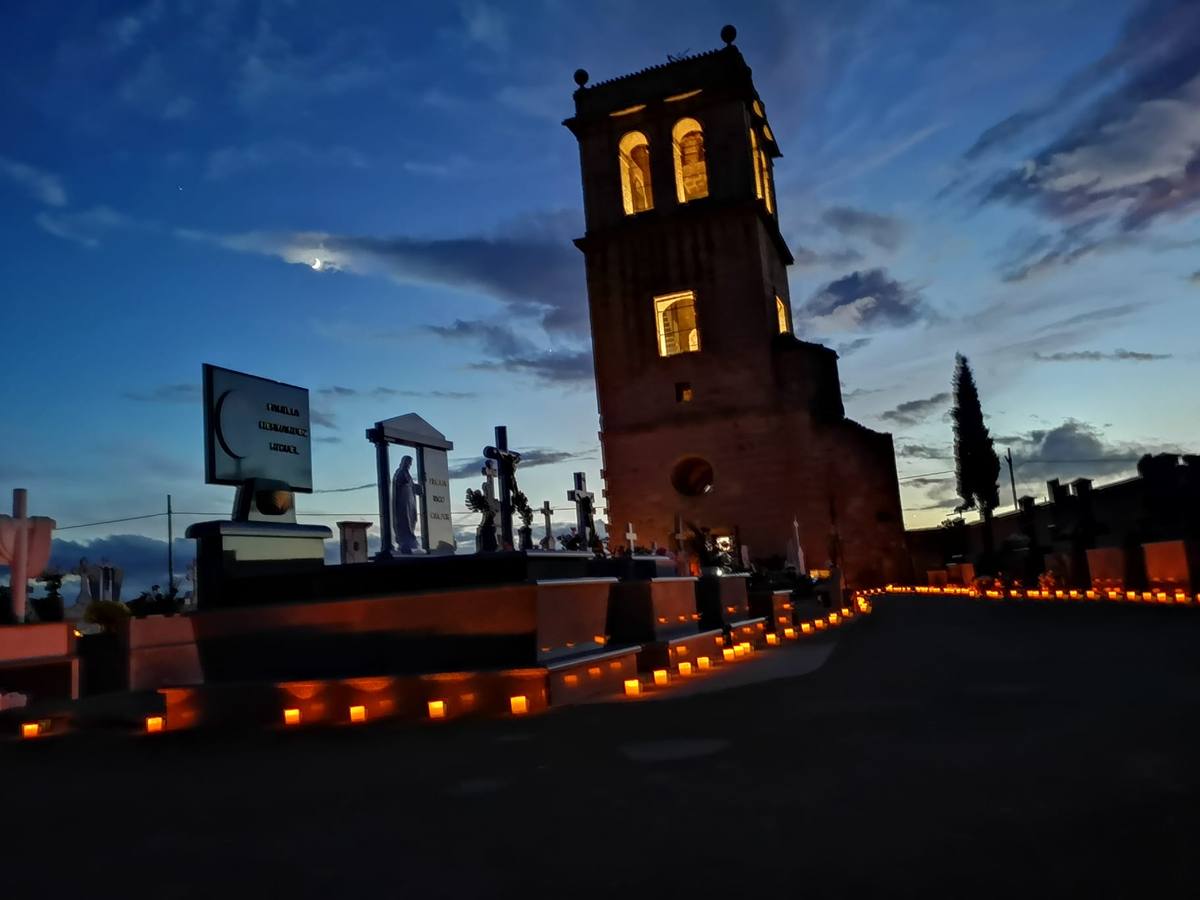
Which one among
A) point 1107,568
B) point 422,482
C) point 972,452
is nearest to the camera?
point 422,482

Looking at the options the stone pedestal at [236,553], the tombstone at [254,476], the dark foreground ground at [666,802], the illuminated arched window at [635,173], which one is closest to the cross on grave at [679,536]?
the illuminated arched window at [635,173]

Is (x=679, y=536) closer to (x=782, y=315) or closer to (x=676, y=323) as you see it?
(x=676, y=323)

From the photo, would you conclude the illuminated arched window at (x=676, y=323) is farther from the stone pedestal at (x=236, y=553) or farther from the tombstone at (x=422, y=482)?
the stone pedestal at (x=236, y=553)

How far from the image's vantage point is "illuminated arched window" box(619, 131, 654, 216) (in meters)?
37.1

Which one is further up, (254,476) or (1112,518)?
(254,476)

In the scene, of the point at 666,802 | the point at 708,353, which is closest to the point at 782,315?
the point at 708,353

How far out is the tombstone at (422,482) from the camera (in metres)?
12.6

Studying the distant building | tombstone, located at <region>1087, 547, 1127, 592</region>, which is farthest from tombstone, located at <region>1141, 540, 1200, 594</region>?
tombstone, located at <region>1087, 547, 1127, 592</region>

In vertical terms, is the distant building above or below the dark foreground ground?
above

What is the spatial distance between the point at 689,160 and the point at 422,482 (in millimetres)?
29084

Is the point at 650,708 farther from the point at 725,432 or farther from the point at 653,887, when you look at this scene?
the point at 725,432

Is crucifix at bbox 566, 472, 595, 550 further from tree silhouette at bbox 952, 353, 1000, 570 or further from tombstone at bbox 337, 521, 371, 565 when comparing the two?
tree silhouette at bbox 952, 353, 1000, 570

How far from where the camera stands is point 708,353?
3503cm

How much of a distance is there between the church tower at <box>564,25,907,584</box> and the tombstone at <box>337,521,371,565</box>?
18.8 m
